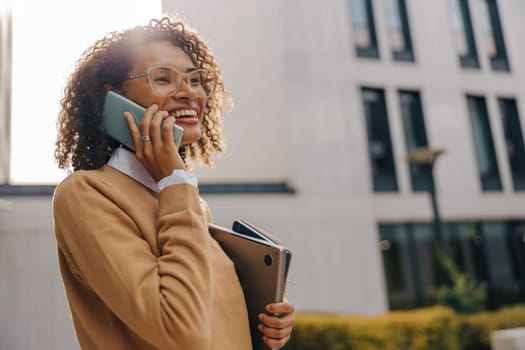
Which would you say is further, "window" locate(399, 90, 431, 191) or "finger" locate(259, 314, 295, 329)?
"window" locate(399, 90, 431, 191)

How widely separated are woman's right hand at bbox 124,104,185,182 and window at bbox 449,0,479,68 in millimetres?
12126

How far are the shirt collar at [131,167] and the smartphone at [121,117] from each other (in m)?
0.02

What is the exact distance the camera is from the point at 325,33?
10.1m

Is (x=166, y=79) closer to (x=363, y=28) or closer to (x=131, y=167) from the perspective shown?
(x=131, y=167)

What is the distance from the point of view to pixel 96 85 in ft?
3.69

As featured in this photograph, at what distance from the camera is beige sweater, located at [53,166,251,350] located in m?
0.81

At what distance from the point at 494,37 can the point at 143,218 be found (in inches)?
526

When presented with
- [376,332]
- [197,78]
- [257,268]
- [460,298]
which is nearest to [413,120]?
[460,298]

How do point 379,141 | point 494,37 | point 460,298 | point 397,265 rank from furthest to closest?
1. point 494,37
2. point 379,141
3. point 397,265
4. point 460,298

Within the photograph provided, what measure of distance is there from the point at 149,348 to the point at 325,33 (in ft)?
32.4

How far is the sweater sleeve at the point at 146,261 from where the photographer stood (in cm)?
81

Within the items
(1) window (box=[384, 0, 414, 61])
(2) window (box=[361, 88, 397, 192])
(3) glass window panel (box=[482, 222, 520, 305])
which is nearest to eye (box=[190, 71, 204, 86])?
(2) window (box=[361, 88, 397, 192])

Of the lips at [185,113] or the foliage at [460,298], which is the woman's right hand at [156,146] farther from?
the foliage at [460,298]

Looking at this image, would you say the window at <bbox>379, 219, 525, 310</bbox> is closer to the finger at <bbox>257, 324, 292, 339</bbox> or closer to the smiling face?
the finger at <bbox>257, 324, 292, 339</bbox>
